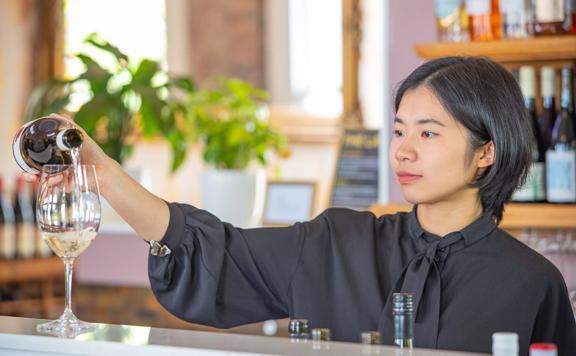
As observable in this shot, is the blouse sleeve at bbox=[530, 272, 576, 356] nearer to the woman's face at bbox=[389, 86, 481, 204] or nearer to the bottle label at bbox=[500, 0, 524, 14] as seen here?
the woman's face at bbox=[389, 86, 481, 204]

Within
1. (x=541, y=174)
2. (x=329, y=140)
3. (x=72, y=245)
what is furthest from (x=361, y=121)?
(x=72, y=245)

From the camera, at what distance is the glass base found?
1.37 meters

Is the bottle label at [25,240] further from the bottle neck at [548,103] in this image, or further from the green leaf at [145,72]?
the bottle neck at [548,103]

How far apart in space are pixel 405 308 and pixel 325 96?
291cm

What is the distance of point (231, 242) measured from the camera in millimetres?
1891

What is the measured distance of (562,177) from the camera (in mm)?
2652

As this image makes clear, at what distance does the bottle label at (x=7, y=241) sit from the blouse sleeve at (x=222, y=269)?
354cm

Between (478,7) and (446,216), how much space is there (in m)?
0.92

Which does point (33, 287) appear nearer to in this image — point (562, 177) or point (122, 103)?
point (122, 103)

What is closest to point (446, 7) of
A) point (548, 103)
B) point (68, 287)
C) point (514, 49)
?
point (514, 49)

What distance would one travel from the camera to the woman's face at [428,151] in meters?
1.79

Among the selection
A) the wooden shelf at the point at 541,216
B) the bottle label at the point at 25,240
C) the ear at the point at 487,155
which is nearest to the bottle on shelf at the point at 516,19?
the wooden shelf at the point at 541,216

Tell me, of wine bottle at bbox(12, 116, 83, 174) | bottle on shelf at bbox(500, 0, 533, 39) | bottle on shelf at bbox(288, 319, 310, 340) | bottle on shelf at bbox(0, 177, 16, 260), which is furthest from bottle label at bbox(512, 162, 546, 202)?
bottle on shelf at bbox(0, 177, 16, 260)

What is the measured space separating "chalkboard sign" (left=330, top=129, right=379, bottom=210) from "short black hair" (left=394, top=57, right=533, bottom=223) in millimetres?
1347
